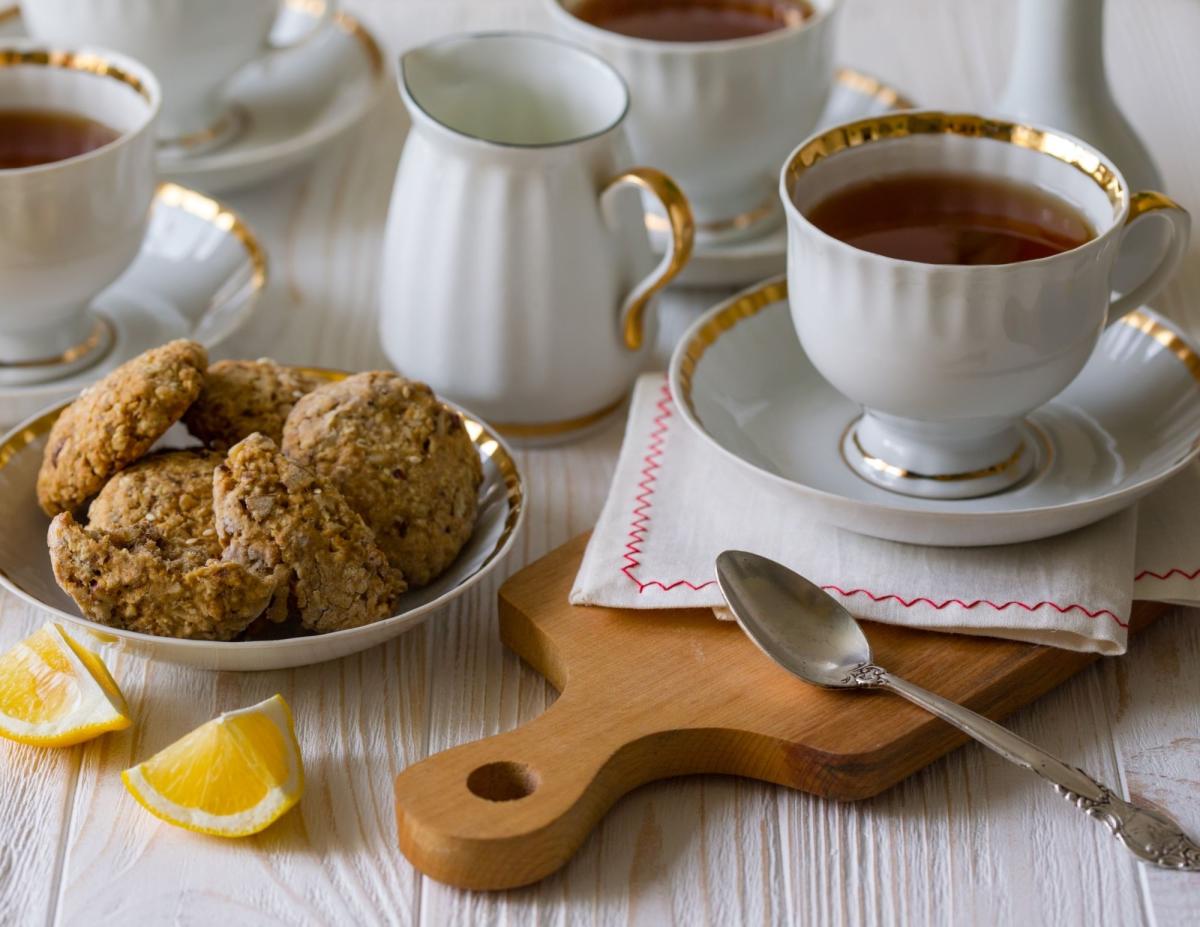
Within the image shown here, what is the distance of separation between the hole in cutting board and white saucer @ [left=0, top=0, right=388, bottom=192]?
3.24ft

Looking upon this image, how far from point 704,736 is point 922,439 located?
1.21ft

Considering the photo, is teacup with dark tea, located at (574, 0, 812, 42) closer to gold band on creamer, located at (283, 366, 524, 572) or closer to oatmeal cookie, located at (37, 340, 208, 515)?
gold band on creamer, located at (283, 366, 524, 572)

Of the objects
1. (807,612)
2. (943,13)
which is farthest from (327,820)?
(943,13)

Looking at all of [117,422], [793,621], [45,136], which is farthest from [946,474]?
[45,136]

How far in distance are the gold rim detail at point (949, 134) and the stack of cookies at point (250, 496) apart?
0.39 meters

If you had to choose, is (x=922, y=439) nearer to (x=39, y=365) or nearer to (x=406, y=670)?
(x=406, y=670)

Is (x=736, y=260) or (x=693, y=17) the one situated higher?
(x=693, y=17)

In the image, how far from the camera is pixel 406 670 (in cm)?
125

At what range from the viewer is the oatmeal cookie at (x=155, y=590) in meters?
1.12

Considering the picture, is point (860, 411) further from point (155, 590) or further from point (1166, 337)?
point (155, 590)

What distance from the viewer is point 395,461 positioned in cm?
124

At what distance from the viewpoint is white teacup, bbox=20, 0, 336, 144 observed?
1.79 metres

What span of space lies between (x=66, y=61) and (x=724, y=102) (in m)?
0.69

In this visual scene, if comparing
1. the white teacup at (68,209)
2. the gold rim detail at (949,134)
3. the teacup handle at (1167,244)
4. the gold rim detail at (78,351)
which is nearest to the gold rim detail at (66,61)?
the white teacup at (68,209)
